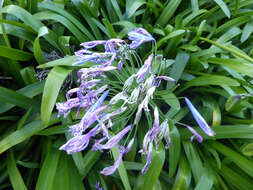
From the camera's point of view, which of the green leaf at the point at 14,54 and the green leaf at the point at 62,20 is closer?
the green leaf at the point at 14,54

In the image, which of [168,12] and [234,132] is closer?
[234,132]

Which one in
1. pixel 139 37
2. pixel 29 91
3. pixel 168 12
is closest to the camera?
pixel 139 37

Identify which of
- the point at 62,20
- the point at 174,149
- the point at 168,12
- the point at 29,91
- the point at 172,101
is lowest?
the point at 174,149

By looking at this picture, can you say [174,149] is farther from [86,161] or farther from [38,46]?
[38,46]

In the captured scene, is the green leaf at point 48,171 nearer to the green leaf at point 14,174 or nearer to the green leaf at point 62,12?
the green leaf at point 14,174

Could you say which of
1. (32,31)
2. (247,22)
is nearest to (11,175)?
(32,31)

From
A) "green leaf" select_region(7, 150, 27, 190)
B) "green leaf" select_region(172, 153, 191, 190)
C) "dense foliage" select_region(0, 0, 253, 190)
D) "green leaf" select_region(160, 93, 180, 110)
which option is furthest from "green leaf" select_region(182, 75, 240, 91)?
"green leaf" select_region(7, 150, 27, 190)

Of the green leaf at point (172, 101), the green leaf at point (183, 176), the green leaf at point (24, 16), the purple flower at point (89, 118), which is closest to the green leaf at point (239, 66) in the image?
the green leaf at point (172, 101)

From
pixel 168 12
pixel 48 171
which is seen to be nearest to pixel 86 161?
pixel 48 171
